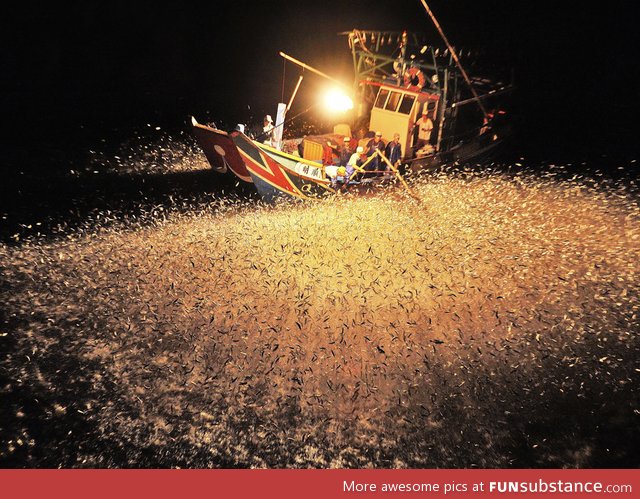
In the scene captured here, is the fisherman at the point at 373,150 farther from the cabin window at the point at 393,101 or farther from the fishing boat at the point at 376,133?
the cabin window at the point at 393,101

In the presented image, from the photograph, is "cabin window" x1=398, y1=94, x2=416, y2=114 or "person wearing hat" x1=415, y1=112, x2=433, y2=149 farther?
"person wearing hat" x1=415, y1=112, x2=433, y2=149

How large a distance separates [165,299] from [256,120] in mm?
15459

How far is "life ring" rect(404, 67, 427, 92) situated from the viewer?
41.4ft

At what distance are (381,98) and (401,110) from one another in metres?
0.80

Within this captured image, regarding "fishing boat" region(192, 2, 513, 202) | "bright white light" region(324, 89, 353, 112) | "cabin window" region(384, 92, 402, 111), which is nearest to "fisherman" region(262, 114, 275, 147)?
"fishing boat" region(192, 2, 513, 202)

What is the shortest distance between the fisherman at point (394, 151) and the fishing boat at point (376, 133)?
141 millimetres

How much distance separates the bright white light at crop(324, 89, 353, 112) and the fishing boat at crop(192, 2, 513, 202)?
1.96 feet

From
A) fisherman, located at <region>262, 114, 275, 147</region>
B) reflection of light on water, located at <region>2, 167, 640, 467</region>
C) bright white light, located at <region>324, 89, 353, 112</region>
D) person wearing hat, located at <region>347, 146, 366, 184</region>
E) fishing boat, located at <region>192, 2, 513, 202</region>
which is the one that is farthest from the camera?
bright white light, located at <region>324, 89, 353, 112</region>

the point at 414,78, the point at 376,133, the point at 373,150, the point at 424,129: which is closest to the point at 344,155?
the point at 373,150

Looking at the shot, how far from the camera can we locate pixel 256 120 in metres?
22.1

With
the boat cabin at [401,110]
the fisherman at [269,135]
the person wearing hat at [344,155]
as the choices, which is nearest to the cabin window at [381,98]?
the boat cabin at [401,110]

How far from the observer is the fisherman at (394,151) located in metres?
12.1

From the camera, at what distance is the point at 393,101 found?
13.0 metres

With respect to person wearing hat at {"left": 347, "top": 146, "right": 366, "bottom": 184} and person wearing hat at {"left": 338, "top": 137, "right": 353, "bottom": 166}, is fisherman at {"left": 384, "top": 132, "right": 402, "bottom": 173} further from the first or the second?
person wearing hat at {"left": 338, "top": 137, "right": 353, "bottom": 166}
